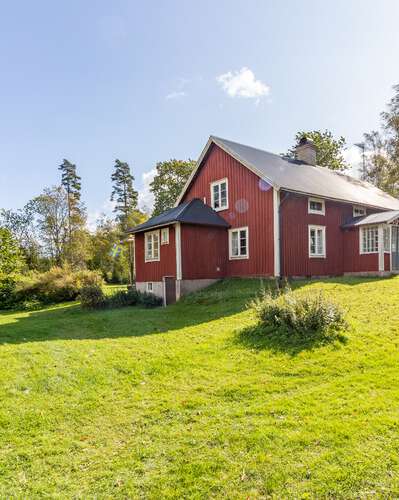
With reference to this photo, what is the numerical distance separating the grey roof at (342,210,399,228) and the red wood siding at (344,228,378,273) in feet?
1.36

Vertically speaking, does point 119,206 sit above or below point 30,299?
above

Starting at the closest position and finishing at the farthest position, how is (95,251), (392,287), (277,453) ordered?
(277,453), (392,287), (95,251)

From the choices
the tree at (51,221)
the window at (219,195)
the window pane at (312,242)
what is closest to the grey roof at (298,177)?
the window at (219,195)

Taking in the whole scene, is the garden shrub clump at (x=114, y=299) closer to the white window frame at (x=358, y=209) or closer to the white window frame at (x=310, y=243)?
the white window frame at (x=310, y=243)

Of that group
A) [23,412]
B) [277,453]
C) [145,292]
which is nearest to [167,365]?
[23,412]

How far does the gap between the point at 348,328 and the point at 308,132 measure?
36.5m

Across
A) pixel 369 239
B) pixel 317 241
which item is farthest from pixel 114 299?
pixel 369 239

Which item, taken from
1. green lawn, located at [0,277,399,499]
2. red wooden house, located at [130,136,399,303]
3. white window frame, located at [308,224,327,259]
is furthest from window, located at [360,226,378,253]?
green lawn, located at [0,277,399,499]

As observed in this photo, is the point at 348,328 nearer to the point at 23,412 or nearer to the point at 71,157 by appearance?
the point at 23,412

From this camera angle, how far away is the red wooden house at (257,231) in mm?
15852

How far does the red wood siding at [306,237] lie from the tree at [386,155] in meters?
15.2

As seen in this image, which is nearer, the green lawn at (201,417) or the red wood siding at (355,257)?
the green lawn at (201,417)

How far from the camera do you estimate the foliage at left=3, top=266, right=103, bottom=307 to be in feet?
72.8

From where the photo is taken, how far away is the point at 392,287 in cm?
1298
